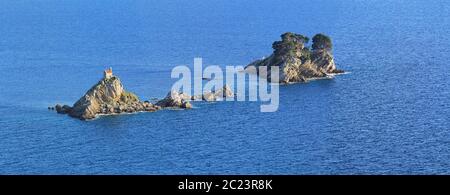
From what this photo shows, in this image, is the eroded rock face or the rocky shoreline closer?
the eroded rock face

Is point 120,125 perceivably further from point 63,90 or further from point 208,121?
point 63,90

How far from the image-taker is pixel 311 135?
97.5 metres

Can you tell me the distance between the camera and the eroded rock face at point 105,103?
110 meters

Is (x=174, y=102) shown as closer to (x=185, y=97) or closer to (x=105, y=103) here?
(x=185, y=97)

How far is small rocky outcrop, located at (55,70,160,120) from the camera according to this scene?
360 ft

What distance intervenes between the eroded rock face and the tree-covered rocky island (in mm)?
28131

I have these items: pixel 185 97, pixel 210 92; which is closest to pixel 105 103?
pixel 185 97

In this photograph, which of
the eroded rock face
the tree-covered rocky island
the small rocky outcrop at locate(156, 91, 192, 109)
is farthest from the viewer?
the tree-covered rocky island

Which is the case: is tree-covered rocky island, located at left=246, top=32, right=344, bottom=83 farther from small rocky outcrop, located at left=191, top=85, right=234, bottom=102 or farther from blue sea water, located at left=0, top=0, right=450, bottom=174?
small rocky outcrop, located at left=191, top=85, right=234, bottom=102

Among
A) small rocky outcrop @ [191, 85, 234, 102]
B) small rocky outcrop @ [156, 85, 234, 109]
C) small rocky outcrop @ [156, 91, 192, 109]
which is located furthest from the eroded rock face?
small rocky outcrop @ [191, 85, 234, 102]

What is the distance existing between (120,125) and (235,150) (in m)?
19.8
